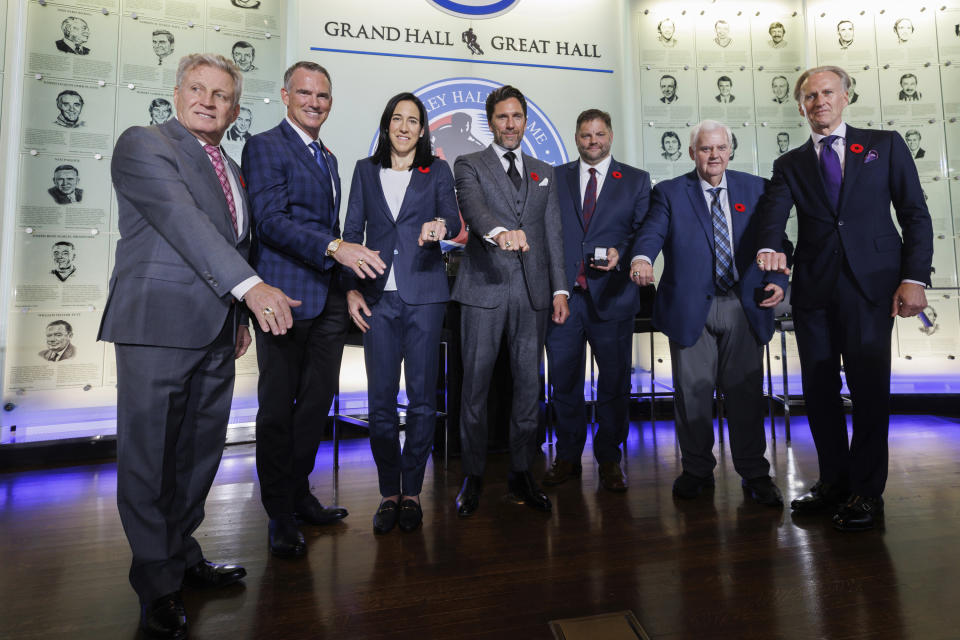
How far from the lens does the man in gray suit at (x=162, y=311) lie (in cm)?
151

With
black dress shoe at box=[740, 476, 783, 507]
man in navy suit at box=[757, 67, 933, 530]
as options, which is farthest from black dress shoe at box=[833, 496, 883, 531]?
black dress shoe at box=[740, 476, 783, 507]

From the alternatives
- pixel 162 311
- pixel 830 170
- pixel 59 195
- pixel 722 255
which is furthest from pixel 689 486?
pixel 59 195

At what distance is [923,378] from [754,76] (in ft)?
10.0

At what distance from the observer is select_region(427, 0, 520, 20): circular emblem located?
4.68m

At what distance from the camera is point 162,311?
1.52 meters

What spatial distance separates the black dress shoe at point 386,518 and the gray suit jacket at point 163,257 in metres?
1.04

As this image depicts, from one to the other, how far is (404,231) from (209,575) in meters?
1.39

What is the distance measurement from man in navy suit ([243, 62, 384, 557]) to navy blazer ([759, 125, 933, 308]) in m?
1.83

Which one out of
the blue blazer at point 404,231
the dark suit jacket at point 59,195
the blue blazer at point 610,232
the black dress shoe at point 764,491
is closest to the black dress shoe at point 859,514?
the black dress shoe at point 764,491

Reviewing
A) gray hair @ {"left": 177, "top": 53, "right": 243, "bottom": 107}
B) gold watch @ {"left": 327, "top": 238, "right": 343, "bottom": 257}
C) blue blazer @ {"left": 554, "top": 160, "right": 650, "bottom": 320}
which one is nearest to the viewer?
gray hair @ {"left": 177, "top": 53, "right": 243, "bottom": 107}

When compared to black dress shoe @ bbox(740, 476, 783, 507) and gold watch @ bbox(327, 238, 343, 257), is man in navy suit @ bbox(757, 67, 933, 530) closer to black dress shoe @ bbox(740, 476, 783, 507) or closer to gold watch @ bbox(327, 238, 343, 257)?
black dress shoe @ bbox(740, 476, 783, 507)

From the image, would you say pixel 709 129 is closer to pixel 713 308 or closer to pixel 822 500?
pixel 713 308

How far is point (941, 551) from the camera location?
1.93 meters

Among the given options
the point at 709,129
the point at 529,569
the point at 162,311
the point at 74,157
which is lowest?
the point at 529,569
